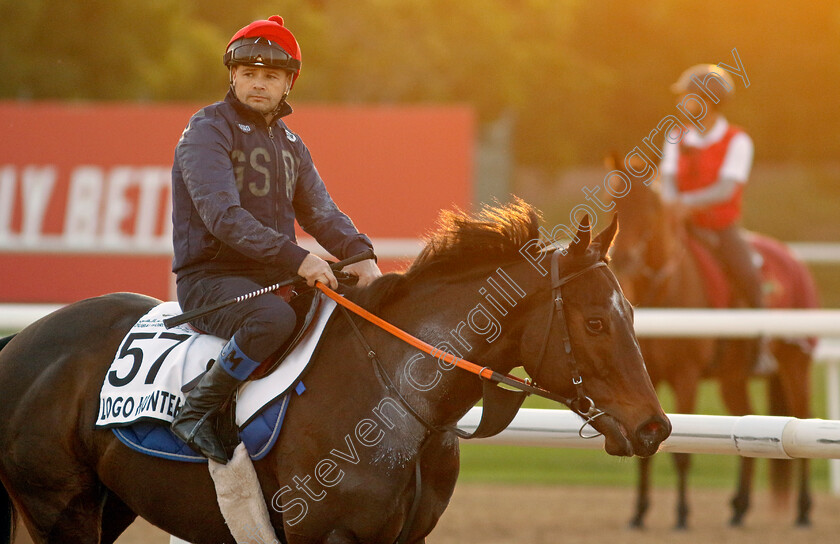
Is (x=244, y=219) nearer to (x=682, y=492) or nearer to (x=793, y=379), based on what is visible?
(x=682, y=492)

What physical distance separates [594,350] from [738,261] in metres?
4.88

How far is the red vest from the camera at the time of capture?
7.61 m

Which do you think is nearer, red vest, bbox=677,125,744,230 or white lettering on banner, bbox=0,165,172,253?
red vest, bbox=677,125,744,230

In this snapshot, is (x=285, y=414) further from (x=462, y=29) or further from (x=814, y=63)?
(x=814, y=63)

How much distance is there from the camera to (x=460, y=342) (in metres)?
3.09

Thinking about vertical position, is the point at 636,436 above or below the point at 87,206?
above

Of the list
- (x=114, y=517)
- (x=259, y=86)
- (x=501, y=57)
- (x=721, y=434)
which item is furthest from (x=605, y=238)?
(x=501, y=57)

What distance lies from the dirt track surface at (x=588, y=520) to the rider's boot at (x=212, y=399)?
3096 mm

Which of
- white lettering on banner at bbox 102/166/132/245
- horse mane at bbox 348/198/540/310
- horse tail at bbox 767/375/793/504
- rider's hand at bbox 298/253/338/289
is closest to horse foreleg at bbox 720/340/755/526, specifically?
horse tail at bbox 767/375/793/504

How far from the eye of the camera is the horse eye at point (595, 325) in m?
2.91

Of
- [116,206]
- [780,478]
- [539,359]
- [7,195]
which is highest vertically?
[539,359]

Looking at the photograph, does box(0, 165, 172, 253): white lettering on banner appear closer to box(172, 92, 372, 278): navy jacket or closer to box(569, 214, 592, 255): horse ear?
box(172, 92, 372, 278): navy jacket

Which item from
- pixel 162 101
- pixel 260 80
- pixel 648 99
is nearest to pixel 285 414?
pixel 260 80

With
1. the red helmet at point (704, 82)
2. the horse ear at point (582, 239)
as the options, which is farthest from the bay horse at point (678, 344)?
the horse ear at point (582, 239)
